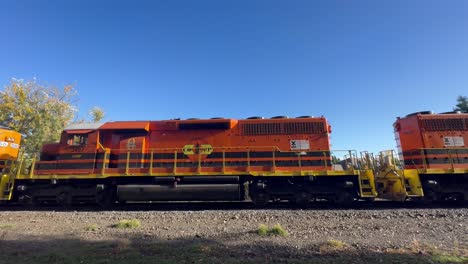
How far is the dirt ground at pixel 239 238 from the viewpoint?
4777 mm

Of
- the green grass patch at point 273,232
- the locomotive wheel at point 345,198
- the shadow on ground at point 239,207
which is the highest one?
the locomotive wheel at point 345,198

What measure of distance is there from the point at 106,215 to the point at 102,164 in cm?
275

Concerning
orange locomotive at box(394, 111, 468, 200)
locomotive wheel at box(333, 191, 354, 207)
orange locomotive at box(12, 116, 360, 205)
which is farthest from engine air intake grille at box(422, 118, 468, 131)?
locomotive wheel at box(333, 191, 354, 207)

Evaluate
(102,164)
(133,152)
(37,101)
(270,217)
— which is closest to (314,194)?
(270,217)

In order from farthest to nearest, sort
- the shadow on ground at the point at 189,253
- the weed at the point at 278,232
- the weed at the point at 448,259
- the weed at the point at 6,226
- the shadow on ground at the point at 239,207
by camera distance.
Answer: the shadow on ground at the point at 239,207
the weed at the point at 6,226
the weed at the point at 278,232
the shadow on ground at the point at 189,253
the weed at the point at 448,259

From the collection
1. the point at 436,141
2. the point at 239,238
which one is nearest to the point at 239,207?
the point at 239,238

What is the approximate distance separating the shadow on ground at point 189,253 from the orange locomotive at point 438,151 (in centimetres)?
746

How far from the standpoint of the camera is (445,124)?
1184 centimetres

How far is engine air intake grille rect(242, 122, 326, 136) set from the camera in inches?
476

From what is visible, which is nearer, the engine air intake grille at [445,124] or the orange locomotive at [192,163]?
the orange locomotive at [192,163]

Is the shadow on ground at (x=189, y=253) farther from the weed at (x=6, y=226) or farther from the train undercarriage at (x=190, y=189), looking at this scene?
the train undercarriage at (x=190, y=189)

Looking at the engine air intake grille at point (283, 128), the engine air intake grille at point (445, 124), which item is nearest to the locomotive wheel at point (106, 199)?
the engine air intake grille at point (283, 128)

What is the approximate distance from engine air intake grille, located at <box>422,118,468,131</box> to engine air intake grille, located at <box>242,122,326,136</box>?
4428 mm

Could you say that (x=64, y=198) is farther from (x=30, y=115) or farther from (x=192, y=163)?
(x=30, y=115)
